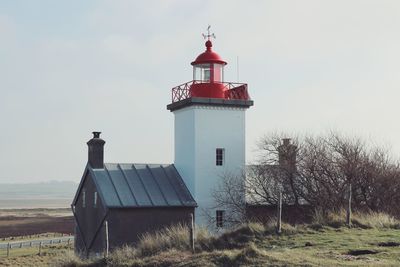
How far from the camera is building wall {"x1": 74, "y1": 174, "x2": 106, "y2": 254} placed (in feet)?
80.1

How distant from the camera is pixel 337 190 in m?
24.2

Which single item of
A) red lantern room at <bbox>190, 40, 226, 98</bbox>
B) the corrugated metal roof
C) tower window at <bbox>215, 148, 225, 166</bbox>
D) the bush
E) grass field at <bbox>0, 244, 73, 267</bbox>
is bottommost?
grass field at <bbox>0, 244, 73, 267</bbox>

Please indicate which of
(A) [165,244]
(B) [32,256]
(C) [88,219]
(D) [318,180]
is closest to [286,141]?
(D) [318,180]

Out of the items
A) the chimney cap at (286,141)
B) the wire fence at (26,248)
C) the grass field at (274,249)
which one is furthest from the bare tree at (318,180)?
the wire fence at (26,248)

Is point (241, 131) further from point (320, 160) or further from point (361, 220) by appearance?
point (361, 220)

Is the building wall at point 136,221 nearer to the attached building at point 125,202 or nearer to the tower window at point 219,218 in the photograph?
the attached building at point 125,202

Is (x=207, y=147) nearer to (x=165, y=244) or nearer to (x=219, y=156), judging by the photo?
(x=219, y=156)

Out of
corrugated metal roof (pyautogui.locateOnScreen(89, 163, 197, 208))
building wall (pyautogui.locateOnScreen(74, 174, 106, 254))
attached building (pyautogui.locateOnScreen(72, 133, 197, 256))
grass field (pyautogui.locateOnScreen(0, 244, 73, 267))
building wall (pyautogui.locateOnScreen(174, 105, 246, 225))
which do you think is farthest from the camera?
grass field (pyautogui.locateOnScreen(0, 244, 73, 267))

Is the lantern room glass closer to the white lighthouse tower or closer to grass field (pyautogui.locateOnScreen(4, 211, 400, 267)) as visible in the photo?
the white lighthouse tower

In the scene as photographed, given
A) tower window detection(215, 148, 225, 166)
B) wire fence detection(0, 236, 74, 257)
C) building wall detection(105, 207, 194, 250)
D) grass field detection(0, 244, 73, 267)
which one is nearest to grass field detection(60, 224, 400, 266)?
building wall detection(105, 207, 194, 250)

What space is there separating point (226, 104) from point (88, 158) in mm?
6099

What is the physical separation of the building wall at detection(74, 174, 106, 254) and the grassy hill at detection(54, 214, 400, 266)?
19.3 feet

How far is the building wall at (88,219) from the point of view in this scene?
80.1ft

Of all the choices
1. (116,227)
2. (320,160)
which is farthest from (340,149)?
(116,227)
